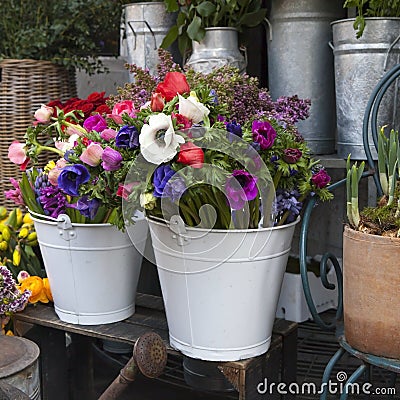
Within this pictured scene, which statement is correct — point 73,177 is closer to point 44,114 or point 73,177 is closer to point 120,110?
point 120,110

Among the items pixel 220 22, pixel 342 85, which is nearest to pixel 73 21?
pixel 220 22

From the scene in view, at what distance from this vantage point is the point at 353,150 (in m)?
1.67

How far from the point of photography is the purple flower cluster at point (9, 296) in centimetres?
159

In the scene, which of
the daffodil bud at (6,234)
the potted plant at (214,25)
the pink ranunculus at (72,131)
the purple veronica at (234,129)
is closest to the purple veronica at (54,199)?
the pink ranunculus at (72,131)

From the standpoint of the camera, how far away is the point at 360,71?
5.34 ft

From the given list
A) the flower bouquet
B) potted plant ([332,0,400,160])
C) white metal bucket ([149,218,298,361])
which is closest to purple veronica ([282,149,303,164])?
the flower bouquet

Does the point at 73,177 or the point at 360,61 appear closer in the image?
the point at 73,177

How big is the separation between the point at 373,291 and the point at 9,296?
852 mm

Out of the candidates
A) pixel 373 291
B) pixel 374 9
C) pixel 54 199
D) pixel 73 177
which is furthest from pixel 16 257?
pixel 374 9

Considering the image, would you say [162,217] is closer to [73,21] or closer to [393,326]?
[393,326]

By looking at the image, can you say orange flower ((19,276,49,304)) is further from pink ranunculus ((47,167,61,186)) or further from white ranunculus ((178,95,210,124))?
white ranunculus ((178,95,210,124))

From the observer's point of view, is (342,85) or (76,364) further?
(76,364)

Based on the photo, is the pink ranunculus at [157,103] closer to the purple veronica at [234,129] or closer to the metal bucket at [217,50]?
the purple veronica at [234,129]

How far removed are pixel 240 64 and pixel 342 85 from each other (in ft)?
1.05
